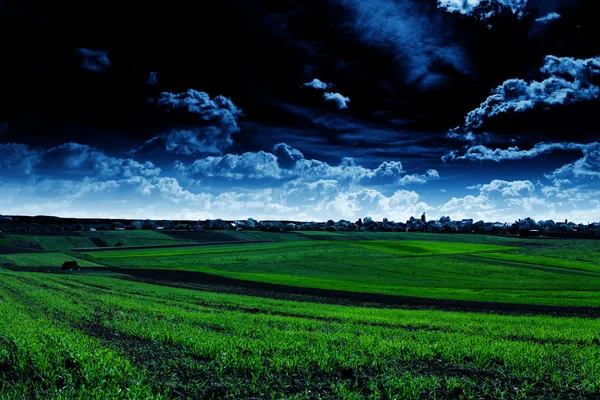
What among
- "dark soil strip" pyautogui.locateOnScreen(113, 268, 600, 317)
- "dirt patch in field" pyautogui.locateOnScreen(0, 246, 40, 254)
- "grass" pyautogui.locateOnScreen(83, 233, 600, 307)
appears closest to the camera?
"dark soil strip" pyautogui.locateOnScreen(113, 268, 600, 317)

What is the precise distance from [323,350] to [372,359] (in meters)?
1.62

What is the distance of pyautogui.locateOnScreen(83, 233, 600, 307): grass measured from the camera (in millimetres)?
42938

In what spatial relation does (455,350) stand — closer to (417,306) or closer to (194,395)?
(194,395)

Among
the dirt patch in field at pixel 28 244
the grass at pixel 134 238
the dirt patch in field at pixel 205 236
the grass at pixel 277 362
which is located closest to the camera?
the grass at pixel 277 362

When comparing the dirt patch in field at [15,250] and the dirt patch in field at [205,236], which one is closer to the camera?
the dirt patch in field at [15,250]

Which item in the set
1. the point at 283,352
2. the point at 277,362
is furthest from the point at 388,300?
the point at 277,362

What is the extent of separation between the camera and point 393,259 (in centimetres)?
8012

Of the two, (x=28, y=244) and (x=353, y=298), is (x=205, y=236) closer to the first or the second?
(x=28, y=244)

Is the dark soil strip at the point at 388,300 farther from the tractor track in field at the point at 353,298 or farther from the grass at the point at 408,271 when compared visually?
the grass at the point at 408,271

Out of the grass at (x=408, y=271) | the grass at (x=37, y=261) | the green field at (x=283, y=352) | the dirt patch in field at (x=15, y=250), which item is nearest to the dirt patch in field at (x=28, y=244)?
the dirt patch in field at (x=15, y=250)

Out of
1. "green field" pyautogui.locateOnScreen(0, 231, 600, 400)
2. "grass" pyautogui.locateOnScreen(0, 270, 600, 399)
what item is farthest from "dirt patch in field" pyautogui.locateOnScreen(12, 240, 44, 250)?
"grass" pyautogui.locateOnScreen(0, 270, 600, 399)

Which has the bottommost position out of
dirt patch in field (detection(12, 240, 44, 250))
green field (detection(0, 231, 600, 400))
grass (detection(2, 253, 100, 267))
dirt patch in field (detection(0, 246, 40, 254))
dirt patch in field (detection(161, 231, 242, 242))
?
grass (detection(2, 253, 100, 267))

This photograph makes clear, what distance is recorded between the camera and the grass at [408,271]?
4294cm

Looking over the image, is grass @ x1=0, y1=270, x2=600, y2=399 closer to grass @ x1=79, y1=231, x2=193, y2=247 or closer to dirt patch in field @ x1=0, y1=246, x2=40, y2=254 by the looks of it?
dirt patch in field @ x1=0, y1=246, x2=40, y2=254
